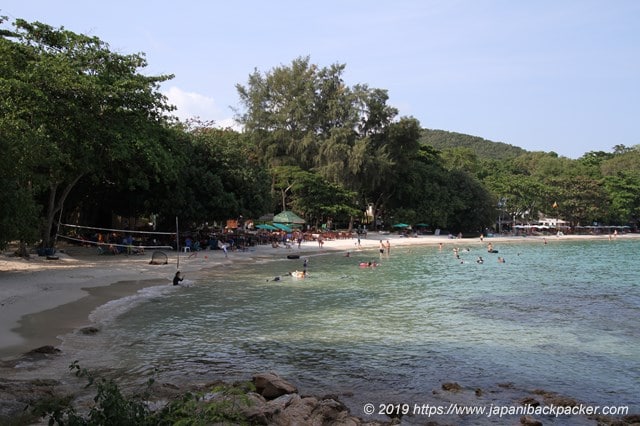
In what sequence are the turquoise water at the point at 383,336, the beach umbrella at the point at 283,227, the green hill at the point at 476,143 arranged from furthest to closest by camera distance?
the green hill at the point at 476,143
the beach umbrella at the point at 283,227
the turquoise water at the point at 383,336

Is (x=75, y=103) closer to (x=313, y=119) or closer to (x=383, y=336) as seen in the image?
(x=383, y=336)

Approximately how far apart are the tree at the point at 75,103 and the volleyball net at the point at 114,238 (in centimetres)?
536

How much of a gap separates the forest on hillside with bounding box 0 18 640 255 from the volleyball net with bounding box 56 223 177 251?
3.79ft

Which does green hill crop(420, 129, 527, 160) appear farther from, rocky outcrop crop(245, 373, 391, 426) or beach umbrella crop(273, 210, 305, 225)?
rocky outcrop crop(245, 373, 391, 426)

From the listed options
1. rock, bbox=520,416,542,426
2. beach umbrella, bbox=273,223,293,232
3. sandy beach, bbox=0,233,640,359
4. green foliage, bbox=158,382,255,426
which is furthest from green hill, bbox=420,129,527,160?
green foliage, bbox=158,382,255,426

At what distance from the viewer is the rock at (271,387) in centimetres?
875

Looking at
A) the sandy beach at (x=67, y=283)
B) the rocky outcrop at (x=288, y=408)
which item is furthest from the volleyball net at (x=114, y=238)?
the rocky outcrop at (x=288, y=408)

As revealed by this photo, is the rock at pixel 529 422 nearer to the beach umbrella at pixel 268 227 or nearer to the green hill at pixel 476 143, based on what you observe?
the beach umbrella at pixel 268 227

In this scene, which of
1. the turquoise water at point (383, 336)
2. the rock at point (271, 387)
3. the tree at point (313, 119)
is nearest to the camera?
the rock at point (271, 387)

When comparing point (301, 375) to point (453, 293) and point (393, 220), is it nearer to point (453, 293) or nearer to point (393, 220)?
point (453, 293)

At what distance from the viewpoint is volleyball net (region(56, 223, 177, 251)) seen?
106 feet

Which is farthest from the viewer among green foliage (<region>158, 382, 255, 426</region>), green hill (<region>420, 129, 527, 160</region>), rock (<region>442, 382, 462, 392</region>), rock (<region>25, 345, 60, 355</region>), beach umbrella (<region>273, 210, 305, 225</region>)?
green hill (<region>420, 129, 527, 160</region>)

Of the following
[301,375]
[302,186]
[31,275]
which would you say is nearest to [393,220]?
[302,186]

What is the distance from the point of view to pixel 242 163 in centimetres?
3722
